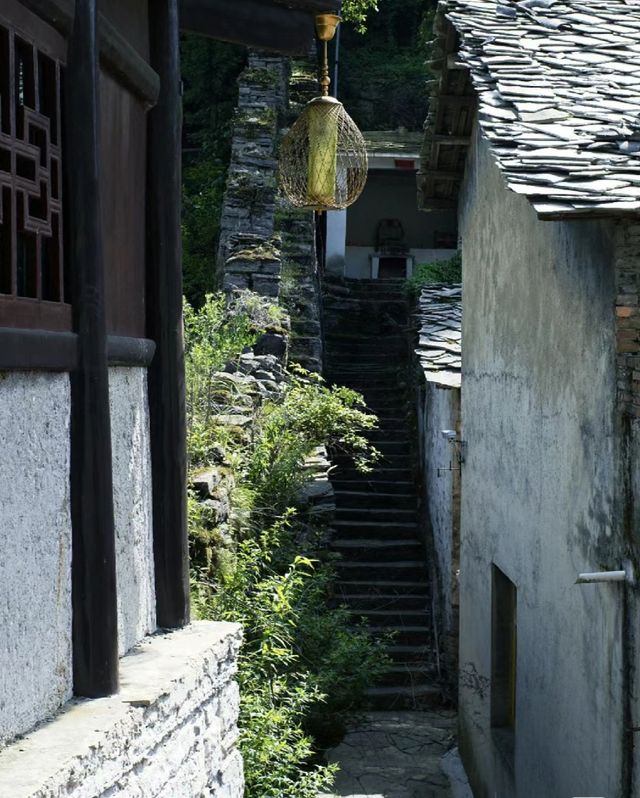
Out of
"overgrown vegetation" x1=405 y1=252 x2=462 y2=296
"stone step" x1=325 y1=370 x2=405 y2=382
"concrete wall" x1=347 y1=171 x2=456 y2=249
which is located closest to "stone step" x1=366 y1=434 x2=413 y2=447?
"stone step" x1=325 y1=370 x2=405 y2=382

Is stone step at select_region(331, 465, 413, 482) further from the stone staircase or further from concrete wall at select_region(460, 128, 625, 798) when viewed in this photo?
concrete wall at select_region(460, 128, 625, 798)

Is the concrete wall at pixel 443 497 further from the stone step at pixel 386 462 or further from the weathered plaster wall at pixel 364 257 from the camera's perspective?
the weathered plaster wall at pixel 364 257

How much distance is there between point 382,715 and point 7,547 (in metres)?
7.72

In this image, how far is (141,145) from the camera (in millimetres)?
4992

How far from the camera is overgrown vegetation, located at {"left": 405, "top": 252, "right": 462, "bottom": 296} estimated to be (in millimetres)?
15539

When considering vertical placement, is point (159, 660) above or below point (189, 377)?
below

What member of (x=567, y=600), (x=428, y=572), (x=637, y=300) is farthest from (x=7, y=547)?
(x=428, y=572)

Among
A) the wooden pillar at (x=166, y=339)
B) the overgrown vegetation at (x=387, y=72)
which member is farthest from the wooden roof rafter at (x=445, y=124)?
the overgrown vegetation at (x=387, y=72)

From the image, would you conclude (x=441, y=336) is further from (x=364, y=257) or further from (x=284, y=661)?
(x=364, y=257)

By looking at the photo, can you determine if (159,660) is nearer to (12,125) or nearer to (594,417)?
(12,125)

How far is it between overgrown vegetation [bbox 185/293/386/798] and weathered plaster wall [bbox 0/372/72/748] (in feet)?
9.13

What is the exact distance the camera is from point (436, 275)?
1579 cm

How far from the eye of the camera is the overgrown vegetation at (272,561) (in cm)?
684

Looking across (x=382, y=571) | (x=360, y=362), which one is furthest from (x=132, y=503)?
(x=360, y=362)
